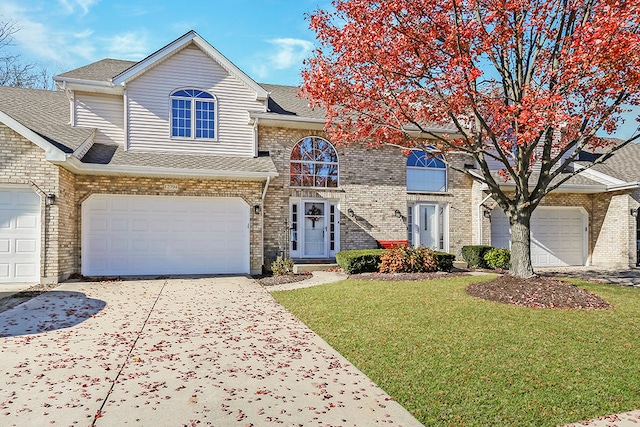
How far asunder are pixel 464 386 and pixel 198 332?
3.84 m

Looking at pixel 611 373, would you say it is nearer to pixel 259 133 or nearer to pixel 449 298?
pixel 449 298

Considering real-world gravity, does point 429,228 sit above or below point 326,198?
below

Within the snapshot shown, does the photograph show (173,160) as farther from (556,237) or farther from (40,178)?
(556,237)

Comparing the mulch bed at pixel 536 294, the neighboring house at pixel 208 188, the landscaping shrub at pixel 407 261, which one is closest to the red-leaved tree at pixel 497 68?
the mulch bed at pixel 536 294

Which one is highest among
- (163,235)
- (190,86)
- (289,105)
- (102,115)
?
(190,86)

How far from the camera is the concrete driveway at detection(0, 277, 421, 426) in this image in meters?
3.41

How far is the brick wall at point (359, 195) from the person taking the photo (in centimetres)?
1386

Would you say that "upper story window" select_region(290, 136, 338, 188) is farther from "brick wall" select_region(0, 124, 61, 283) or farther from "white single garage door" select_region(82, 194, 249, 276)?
"brick wall" select_region(0, 124, 61, 283)

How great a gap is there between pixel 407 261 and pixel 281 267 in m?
3.83

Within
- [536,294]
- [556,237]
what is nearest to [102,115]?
[536,294]

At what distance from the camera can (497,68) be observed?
9.35 metres

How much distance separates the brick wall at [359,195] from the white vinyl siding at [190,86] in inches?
37.1

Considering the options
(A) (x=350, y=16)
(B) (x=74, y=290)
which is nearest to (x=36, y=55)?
(B) (x=74, y=290)

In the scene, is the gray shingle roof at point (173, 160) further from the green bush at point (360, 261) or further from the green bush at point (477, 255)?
the green bush at point (477, 255)
